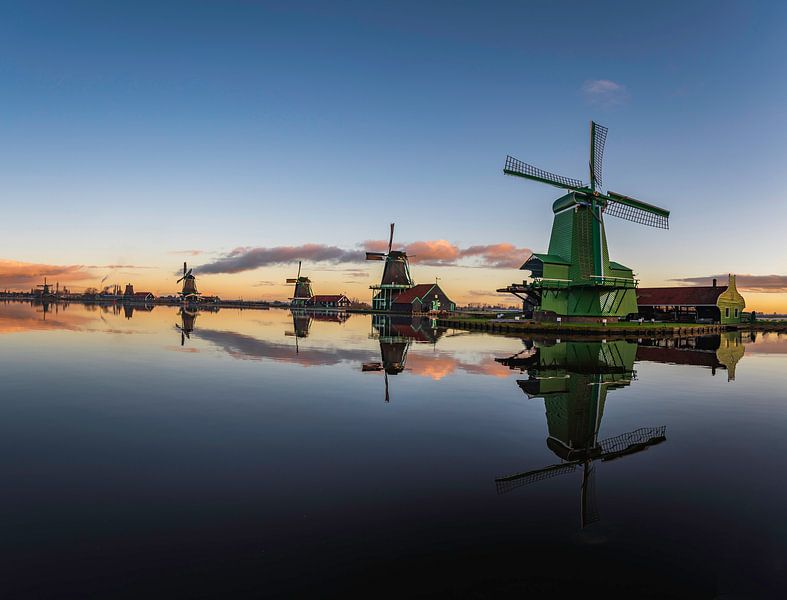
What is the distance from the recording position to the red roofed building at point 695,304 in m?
65.3

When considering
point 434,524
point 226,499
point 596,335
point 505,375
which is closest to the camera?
point 434,524

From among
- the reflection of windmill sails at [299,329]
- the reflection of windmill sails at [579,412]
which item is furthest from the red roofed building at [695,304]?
the reflection of windmill sails at [299,329]

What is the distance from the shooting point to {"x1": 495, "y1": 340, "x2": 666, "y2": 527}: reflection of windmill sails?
8711 millimetres

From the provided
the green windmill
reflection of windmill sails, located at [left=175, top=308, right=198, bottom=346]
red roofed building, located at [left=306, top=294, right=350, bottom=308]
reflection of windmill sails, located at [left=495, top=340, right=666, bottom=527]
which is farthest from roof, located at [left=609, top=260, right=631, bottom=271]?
red roofed building, located at [left=306, top=294, right=350, bottom=308]

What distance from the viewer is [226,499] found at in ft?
24.1

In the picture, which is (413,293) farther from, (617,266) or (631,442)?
(631,442)

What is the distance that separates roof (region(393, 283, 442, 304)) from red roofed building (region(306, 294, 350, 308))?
3979cm

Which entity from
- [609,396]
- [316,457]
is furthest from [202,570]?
[609,396]

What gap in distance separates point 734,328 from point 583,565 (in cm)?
7273

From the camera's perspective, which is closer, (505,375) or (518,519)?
(518,519)

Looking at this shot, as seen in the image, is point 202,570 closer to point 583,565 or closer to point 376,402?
point 583,565

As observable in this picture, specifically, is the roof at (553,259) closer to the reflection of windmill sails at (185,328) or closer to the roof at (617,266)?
the roof at (617,266)

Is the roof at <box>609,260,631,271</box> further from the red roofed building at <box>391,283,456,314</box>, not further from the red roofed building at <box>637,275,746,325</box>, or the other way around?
the red roofed building at <box>391,283,456,314</box>

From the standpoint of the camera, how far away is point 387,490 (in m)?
7.84
